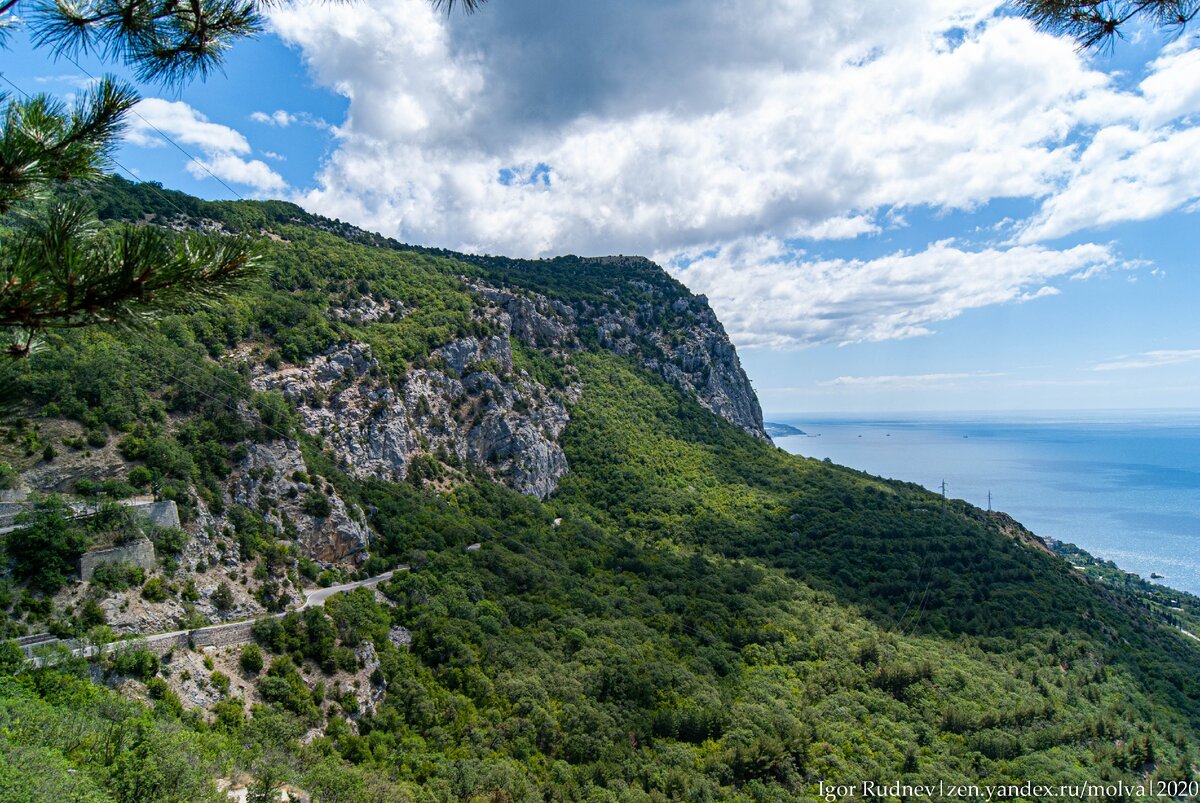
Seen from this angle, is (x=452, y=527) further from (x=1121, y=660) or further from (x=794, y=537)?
(x=1121, y=660)

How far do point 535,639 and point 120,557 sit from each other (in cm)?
1762

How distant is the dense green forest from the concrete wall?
2.19 ft

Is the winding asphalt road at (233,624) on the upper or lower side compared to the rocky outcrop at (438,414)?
lower

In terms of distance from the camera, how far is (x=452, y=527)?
3378cm

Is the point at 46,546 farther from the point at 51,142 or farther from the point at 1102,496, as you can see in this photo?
the point at 1102,496

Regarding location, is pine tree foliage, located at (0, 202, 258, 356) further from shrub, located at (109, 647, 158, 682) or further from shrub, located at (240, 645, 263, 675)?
shrub, located at (240, 645, 263, 675)

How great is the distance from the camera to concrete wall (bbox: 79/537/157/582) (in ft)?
53.2

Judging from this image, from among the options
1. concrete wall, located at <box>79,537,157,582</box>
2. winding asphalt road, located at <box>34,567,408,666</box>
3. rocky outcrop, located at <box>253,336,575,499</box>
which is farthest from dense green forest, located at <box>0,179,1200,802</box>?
rocky outcrop, located at <box>253,336,575,499</box>

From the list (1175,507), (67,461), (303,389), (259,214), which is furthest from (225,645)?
(1175,507)

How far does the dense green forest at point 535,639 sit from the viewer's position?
586 inches

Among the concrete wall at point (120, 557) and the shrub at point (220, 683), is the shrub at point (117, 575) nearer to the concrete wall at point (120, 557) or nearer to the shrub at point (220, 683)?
the concrete wall at point (120, 557)

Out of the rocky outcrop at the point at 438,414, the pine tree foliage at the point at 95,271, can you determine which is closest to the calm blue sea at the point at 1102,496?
the rocky outcrop at the point at 438,414

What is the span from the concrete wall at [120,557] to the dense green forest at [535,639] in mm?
669

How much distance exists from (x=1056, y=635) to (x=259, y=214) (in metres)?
74.1
